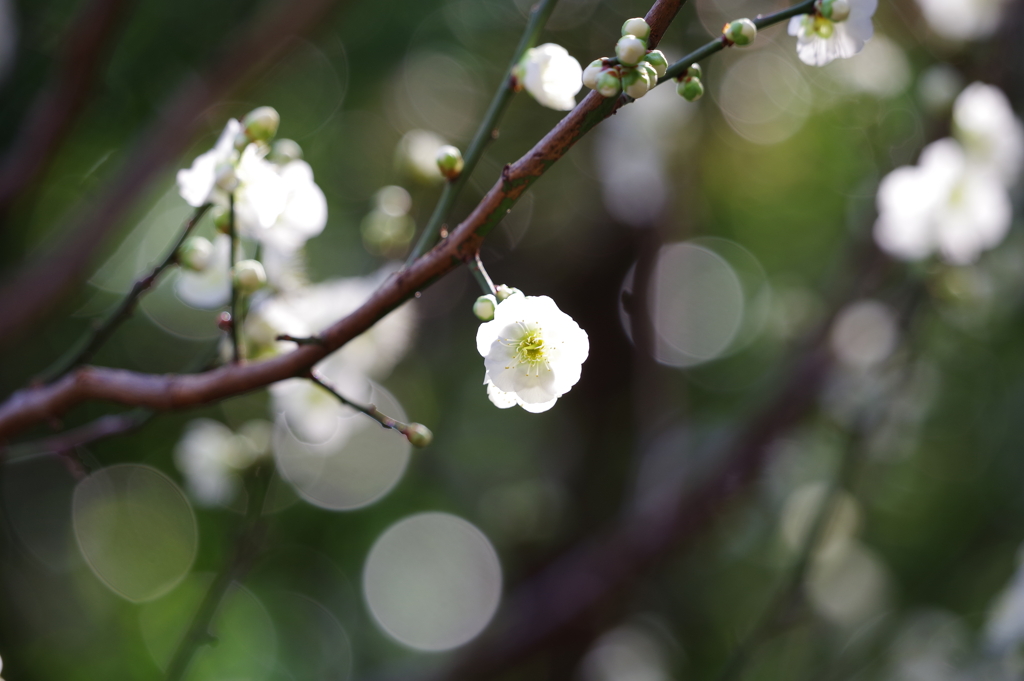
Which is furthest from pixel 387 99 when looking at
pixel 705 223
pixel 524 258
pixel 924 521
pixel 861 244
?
pixel 924 521

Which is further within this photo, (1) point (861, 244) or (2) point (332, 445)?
(1) point (861, 244)

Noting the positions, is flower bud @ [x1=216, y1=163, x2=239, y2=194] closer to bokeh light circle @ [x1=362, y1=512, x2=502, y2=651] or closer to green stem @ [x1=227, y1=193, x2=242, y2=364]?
green stem @ [x1=227, y1=193, x2=242, y2=364]

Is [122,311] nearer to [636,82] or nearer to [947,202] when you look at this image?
[636,82]

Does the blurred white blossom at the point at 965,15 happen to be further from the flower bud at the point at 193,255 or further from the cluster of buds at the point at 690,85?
the flower bud at the point at 193,255

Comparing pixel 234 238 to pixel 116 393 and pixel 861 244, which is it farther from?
pixel 861 244

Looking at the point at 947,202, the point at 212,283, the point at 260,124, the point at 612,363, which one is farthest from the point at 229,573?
the point at 612,363

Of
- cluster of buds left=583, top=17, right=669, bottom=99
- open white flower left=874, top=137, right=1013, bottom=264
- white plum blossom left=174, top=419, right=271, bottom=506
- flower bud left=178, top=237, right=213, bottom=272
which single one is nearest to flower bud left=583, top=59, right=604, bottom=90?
cluster of buds left=583, top=17, right=669, bottom=99
